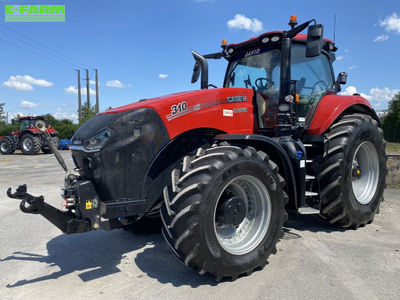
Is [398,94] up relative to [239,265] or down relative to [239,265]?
up

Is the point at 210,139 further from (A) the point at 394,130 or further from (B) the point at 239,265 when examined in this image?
(A) the point at 394,130

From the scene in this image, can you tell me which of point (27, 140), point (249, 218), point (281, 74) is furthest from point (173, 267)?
point (27, 140)

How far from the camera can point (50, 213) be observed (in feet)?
9.53

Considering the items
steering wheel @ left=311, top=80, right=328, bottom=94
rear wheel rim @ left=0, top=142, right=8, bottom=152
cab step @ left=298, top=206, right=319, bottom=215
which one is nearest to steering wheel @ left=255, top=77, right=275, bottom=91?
steering wheel @ left=311, top=80, right=328, bottom=94

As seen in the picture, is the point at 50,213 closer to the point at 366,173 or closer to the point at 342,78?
the point at 366,173

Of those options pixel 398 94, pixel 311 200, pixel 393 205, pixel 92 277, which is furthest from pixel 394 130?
pixel 92 277

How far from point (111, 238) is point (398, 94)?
147 ft

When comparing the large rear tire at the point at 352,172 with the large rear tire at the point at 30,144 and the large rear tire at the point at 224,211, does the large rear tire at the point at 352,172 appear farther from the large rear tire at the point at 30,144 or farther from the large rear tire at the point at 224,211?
the large rear tire at the point at 30,144

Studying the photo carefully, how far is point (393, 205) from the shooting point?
6020 millimetres

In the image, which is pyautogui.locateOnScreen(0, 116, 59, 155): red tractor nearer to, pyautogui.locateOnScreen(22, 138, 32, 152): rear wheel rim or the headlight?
pyautogui.locateOnScreen(22, 138, 32, 152): rear wheel rim

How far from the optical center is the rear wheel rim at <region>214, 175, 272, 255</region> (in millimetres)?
3314

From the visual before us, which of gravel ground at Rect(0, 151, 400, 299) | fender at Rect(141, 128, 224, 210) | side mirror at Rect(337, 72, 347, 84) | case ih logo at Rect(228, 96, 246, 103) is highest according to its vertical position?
side mirror at Rect(337, 72, 347, 84)

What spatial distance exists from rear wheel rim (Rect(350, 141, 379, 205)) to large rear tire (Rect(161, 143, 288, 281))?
7.13ft

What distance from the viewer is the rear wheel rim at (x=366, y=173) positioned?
501 centimetres
